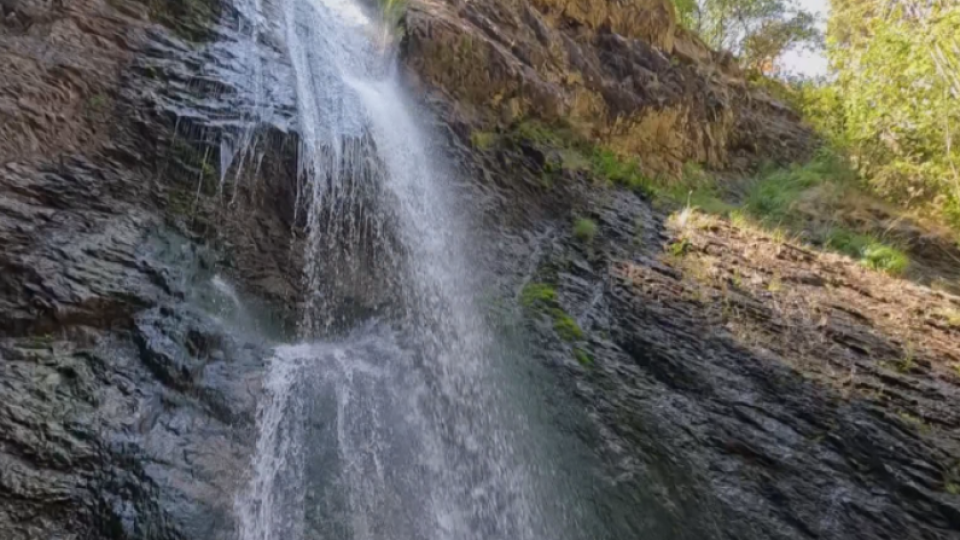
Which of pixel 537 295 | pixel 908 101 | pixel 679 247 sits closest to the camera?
pixel 537 295

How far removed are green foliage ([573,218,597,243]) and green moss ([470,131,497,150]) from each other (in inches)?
66.7

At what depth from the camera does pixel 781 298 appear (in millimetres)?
7195

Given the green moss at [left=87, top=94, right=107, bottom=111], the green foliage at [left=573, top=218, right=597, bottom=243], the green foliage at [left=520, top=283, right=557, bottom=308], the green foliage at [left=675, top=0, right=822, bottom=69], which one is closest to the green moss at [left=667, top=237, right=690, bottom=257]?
the green foliage at [left=573, top=218, right=597, bottom=243]

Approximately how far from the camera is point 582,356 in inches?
244

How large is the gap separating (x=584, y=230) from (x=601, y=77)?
436 cm

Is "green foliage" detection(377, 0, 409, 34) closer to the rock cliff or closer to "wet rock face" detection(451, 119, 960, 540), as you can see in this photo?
the rock cliff

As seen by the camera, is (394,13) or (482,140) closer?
(482,140)

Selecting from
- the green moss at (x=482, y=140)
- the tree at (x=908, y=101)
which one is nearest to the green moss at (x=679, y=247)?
the green moss at (x=482, y=140)

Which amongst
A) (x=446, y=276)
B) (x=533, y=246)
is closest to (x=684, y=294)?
(x=533, y=246)

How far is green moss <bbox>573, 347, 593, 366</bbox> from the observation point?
6.14 m

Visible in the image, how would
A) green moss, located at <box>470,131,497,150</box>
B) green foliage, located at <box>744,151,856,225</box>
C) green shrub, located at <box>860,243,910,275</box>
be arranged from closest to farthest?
green moss, located at <box>470,131,497,150</box>
green shrub, located at <box>860,243,910,275</box>
green foliage, located at <box>744,151,856,225</box>

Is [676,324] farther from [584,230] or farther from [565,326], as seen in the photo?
[584,230]

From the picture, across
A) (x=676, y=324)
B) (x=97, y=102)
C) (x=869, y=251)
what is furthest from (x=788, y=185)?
(x=97, y=102)

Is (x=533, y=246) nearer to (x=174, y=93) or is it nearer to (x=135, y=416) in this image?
(x=174, y=93)
